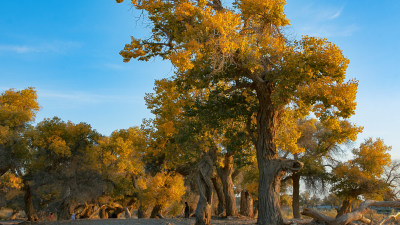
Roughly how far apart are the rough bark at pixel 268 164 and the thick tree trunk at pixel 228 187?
571 centimetres

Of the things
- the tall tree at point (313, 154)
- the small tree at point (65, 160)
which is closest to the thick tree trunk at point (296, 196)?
the tall tree at point (313, 154)

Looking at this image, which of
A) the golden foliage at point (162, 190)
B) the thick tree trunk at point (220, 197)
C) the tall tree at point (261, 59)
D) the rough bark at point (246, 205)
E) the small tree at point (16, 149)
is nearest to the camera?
the tall tree at point (261, 59)

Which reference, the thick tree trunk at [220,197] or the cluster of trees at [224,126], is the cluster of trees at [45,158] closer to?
the cluster of trees at [224,126]

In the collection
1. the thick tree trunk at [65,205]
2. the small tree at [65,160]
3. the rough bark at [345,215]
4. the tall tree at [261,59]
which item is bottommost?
the thick tree trunk at [65,205]

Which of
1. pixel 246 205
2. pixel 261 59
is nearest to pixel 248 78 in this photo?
pixel 261 59

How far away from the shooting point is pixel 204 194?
434 inches

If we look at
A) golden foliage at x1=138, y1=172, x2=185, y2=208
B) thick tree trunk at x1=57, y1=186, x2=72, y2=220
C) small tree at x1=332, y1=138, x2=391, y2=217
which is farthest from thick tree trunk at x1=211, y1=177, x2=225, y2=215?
thick tree trunk at x1=57, y1=186, x2=72, y2=220

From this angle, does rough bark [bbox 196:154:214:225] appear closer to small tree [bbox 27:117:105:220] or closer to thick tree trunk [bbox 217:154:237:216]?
thick tree trunk [bbox 217:154:237:216]

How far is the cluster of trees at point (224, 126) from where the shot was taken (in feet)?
33.7

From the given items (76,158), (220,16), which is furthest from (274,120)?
(76,158)

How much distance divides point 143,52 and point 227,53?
3.46 meters

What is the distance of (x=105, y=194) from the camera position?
25.8 metres

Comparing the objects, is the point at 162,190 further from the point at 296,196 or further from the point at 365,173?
the point at 365,173

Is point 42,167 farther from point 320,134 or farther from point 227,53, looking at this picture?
point 320,134
